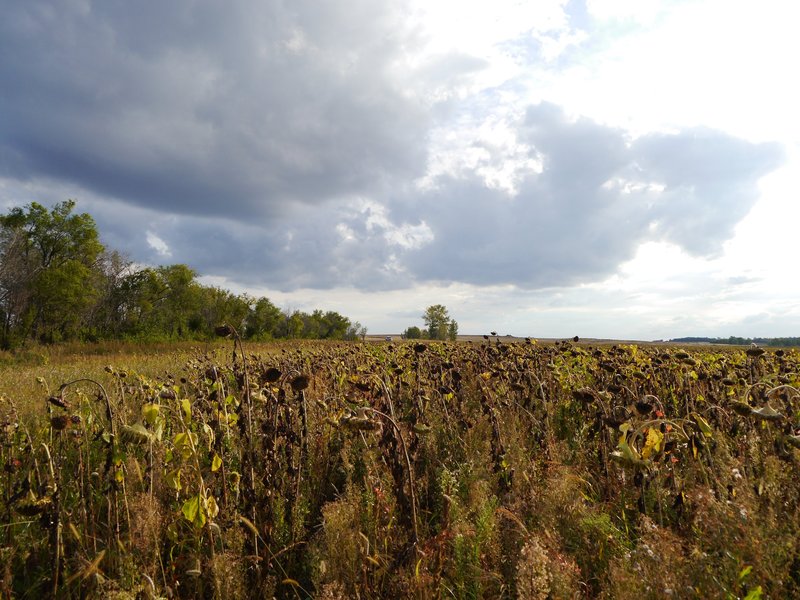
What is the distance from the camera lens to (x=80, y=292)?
4209cm

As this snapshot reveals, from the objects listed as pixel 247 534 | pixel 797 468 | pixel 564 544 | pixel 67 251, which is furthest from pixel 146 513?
pixel 67 251

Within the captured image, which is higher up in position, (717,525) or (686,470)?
(717,525)

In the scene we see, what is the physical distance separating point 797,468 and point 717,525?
0.59 metres

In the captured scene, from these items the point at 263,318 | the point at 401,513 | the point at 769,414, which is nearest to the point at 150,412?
the point at 401,513

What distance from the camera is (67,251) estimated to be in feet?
149

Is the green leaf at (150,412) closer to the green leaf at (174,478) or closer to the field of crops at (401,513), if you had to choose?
the field of crops at (401,513)

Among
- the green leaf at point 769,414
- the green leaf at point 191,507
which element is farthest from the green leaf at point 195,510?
the green leaf at point 769,414

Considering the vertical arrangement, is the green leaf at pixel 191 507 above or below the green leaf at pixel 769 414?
below

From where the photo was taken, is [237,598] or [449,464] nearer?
[237,598]

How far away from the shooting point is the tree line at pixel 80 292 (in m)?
40.1

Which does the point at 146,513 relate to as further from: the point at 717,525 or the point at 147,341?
the point at 147,341

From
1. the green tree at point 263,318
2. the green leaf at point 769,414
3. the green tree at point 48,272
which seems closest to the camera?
the green leaf at point 769,414

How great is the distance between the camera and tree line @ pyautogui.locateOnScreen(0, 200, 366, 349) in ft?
132

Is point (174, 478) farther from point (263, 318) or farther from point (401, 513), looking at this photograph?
point (263, 318)
